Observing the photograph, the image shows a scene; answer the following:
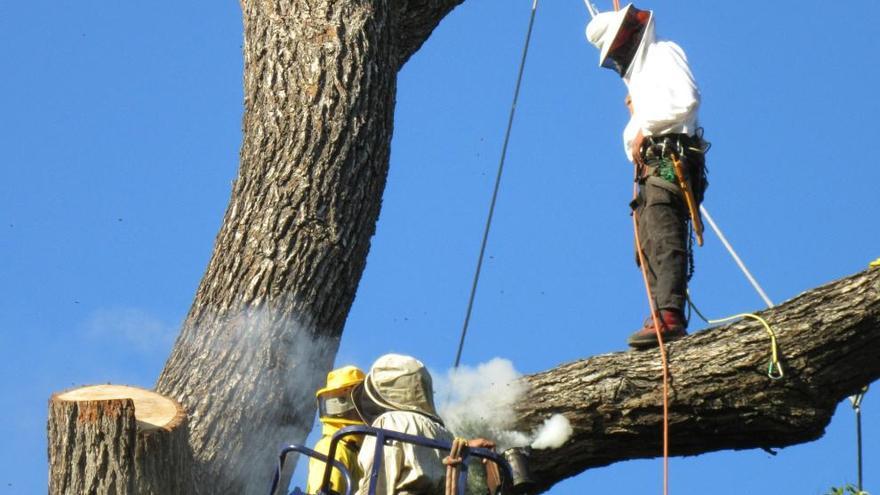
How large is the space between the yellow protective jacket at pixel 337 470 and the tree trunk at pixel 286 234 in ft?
1.80

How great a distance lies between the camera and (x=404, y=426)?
20.7ft

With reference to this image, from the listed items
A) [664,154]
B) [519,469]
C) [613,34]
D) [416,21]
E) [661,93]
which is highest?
[416,21]

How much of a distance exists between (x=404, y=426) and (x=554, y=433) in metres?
1.47

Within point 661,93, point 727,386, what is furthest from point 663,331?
point 661,93

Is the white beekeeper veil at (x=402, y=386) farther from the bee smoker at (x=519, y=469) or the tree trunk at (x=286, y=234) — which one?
the tree trunk at (x=286, y=234)

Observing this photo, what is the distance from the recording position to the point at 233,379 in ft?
23.9

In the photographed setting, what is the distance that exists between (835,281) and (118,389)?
3.22 m

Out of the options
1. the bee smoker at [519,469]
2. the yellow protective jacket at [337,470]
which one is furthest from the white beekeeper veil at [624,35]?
the yellow protective jacket at [337,470]

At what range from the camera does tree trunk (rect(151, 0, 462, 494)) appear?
7219 mm

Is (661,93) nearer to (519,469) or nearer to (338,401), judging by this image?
(519,469)

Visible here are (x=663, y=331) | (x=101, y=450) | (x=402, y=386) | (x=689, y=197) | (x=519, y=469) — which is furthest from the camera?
(x=689, y=197)

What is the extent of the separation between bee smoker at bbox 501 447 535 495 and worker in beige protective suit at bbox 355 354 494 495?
51cm

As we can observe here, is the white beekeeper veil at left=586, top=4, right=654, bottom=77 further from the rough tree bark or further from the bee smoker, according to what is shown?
the bee smoker

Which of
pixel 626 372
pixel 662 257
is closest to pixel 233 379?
pixel 626 372
